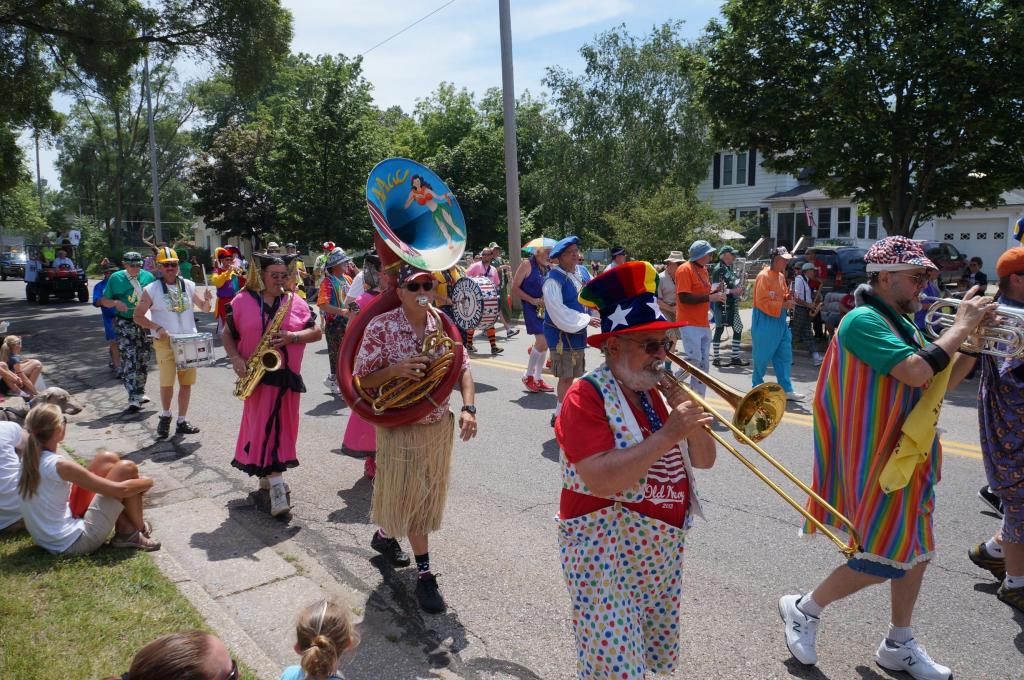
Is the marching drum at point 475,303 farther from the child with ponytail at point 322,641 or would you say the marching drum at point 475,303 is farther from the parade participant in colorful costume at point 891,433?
the child with ponytail at point 322,641

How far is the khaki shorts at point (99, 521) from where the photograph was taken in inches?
178

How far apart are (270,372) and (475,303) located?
3.27 m

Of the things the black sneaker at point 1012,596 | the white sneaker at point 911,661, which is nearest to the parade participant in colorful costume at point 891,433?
the white sneaker at point 911,661

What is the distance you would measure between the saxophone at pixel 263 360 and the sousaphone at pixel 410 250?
1365mm

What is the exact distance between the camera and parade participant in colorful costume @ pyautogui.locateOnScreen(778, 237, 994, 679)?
310cm

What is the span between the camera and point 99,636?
3541 millimetres

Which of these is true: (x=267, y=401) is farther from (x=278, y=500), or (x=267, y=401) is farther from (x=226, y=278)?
(x=226, y=278)

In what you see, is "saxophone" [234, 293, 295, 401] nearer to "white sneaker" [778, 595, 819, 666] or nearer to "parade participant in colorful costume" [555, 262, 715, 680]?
"parade participant in colorful costume" [555, 262, 715, 680]

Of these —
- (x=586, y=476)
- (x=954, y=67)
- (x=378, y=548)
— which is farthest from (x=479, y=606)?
(x=954, y=67)

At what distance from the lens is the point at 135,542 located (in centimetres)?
466

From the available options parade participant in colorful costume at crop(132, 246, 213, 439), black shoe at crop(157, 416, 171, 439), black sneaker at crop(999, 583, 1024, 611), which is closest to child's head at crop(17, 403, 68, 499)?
parade participant in colorful costume at crop(132, 246, 213, 439)

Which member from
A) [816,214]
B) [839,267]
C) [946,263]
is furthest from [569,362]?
[816,214]

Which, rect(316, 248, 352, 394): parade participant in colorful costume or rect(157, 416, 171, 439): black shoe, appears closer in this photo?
rect(157, 416, 171, 439): black shoe

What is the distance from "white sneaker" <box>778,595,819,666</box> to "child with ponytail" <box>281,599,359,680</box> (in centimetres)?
211
